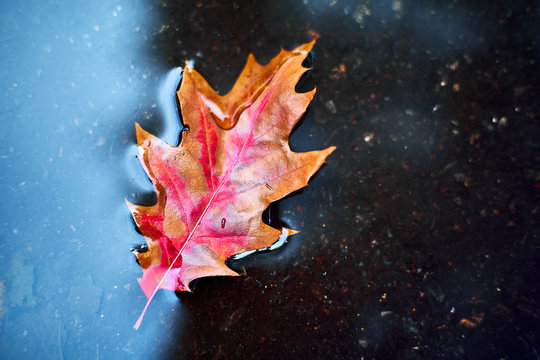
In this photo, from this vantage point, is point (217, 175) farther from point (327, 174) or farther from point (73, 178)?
point (73, 178)

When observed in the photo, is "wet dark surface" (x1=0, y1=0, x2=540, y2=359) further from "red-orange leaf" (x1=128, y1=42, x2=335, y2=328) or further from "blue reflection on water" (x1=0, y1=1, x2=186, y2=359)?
"red-orange leaf" (x1=128, y1=42, x2=335, y2=328)

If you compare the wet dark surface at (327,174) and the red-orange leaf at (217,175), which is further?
the wet dark surface at (327,174)

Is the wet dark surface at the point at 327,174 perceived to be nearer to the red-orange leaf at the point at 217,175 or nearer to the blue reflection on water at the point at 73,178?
the blue reflection on water at the point at 73,178

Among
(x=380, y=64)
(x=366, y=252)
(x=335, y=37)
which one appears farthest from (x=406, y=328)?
(x=335, y=37)

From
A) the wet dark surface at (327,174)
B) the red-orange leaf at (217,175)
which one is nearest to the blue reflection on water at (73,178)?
the wet dark surface at (327,174)

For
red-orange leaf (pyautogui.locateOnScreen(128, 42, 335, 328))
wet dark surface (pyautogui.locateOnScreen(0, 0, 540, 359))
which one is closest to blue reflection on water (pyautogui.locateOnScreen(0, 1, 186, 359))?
wet dark surface (pyautogui.locateOnScreen(0, 0, 540, 359))

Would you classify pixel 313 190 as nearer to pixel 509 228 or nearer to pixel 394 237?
pixel 394 237

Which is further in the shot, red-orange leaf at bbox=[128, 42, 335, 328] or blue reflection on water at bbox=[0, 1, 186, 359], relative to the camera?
blue reflection on water at bbox=[0, 1, 186, 359]
